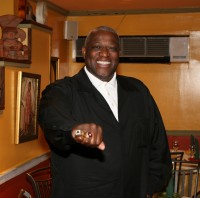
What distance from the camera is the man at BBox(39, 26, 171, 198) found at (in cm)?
155

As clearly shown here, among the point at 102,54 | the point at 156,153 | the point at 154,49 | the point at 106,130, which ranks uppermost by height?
the point at 154,49

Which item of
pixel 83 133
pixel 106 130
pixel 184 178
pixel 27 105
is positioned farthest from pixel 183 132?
pixel 83 133

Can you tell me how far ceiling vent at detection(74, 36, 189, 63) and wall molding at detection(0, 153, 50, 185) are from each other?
2.59m

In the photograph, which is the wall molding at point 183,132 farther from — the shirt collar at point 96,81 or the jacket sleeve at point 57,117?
the jacket sleeve at point 57,117

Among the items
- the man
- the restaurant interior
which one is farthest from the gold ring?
the restaurant interior

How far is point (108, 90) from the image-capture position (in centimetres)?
172

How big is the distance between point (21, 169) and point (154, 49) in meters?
3.27

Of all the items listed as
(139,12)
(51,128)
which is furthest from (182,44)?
(51,128)

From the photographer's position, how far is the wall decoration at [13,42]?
3225mm

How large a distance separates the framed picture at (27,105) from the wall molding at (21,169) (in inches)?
8.1

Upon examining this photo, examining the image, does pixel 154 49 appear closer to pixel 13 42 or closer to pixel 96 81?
pixel 13 42

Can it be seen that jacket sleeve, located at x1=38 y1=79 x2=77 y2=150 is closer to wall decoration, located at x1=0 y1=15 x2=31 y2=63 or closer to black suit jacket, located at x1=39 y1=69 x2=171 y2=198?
black suit jacket, located at x1=39 y1=69 x2=171 y2=198

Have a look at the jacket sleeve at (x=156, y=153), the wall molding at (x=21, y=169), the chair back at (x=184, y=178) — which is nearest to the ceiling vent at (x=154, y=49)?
the chair back at (x=184, y=178)

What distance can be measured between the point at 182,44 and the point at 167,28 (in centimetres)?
32
